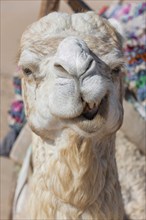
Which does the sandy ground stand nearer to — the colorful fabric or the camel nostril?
the colorful fabric

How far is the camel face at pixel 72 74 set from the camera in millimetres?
1272

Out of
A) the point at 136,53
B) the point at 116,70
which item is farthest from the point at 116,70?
the point at 136,53

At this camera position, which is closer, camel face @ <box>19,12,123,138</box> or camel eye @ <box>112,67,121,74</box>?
camel face @ <box>19,12,123,138</box>

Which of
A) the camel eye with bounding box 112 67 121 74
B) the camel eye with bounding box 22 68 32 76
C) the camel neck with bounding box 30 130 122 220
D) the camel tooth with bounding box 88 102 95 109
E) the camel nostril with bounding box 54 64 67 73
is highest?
the camel nostril with bounding box 54 64 67 73

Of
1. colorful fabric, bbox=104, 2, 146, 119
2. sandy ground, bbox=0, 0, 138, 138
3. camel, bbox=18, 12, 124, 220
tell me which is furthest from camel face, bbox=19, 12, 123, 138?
sandy ground, bbox=0, 0, 138, 138

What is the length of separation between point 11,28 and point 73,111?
13.0 ft

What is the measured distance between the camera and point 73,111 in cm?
128

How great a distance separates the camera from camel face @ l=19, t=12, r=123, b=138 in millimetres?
1272

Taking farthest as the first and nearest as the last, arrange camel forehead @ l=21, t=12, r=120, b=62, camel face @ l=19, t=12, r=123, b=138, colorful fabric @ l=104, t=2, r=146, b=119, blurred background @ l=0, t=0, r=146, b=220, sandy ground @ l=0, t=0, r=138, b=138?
sandy ground @ l=0, t=0, r=138, b=138 → colorful fabric @ l=104, t=2, r=146, b=119 → blurred background @ l=0, t=0, r=146, b=220 → camel forehead @ l=21, t=12, r=120, b=62 → camel face @ l=19, t=12, r=123, b=138

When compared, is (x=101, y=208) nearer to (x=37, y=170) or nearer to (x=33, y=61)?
(x=37, y=170)

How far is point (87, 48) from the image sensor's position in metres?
1.32

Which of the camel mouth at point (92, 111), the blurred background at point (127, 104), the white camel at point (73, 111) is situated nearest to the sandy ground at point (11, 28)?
the blurred background at point (127, 104)

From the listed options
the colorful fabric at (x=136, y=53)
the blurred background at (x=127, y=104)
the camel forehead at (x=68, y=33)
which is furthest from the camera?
the colorful fabric at (x=136, y=53)

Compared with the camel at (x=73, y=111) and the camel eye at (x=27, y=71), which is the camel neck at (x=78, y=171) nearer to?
the camel at (x=73, y=111)
